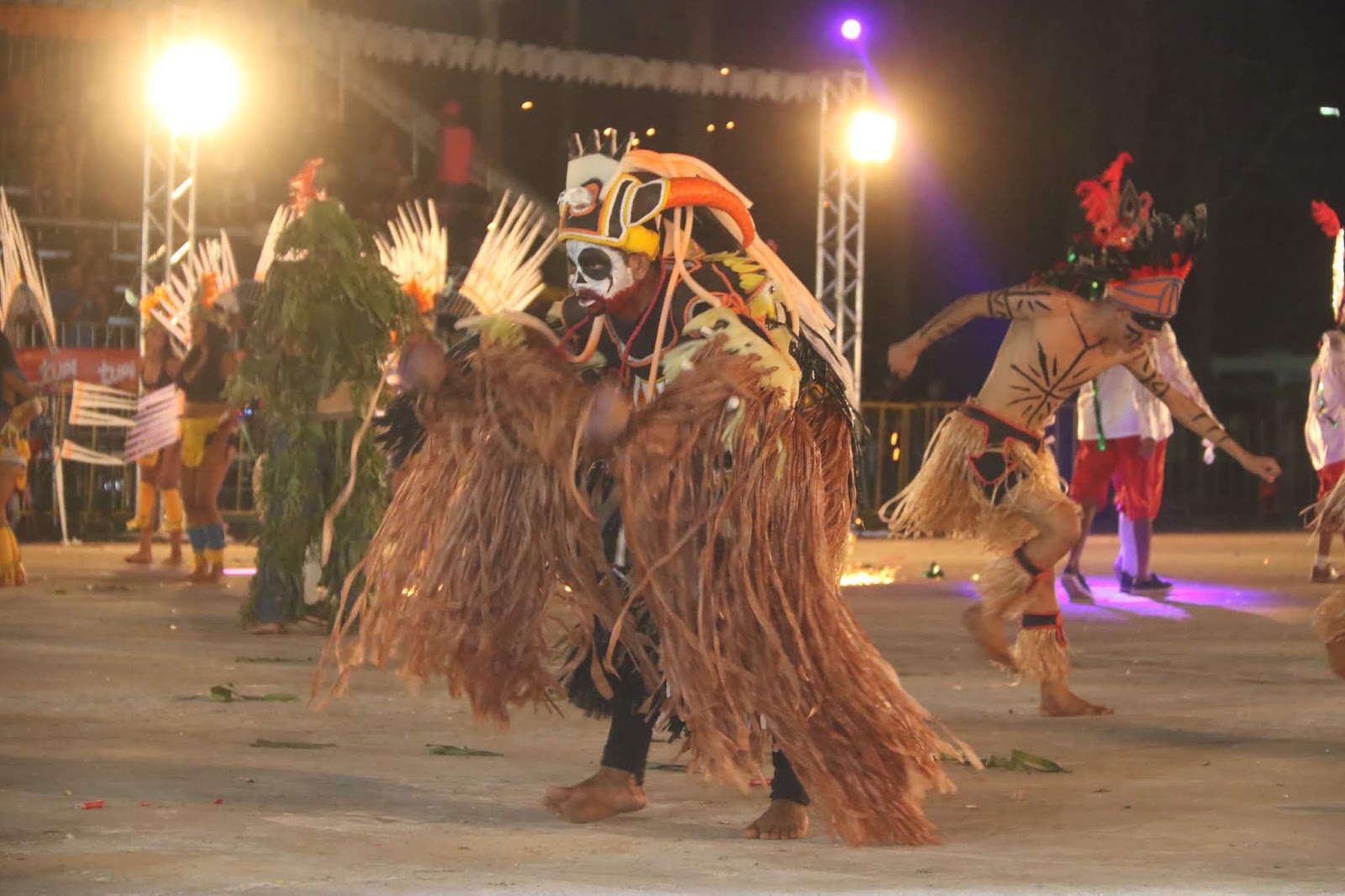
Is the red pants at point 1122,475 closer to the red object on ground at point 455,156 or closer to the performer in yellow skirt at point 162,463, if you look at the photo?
the performer in yellow skirt at point 162,463

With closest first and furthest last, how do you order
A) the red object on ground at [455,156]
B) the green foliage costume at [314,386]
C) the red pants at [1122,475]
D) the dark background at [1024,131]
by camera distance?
the green foliage costume at [314,386], the red pants at [1122,475], the red object on ground at [455,156], the dark background at [1024,131]

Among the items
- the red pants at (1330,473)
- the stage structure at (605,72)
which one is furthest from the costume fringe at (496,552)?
the stage structure at (605,72)

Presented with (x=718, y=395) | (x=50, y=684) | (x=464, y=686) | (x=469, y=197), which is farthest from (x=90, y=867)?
(x=469, y=197)

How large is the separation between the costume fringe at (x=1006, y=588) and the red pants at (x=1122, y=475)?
4.53 metres

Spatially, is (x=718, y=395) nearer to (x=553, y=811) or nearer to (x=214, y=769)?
(x=553, y=811)

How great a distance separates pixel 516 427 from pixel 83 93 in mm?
16156

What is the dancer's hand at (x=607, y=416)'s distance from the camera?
486 centimetres

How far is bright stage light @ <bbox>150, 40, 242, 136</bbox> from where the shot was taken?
634 inches

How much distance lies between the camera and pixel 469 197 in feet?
65.8

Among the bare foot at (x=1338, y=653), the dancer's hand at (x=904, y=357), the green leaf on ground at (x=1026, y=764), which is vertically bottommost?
the green leaf on ground at (x=1026, y=764)

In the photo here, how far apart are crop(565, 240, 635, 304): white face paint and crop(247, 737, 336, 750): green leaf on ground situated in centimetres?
185

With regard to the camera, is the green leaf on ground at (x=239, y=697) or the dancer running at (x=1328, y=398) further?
the dancer running at (x=1328, y=398)

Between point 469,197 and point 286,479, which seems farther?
point 469,197

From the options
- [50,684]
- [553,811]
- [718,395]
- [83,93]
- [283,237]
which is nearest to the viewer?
[718,395]
